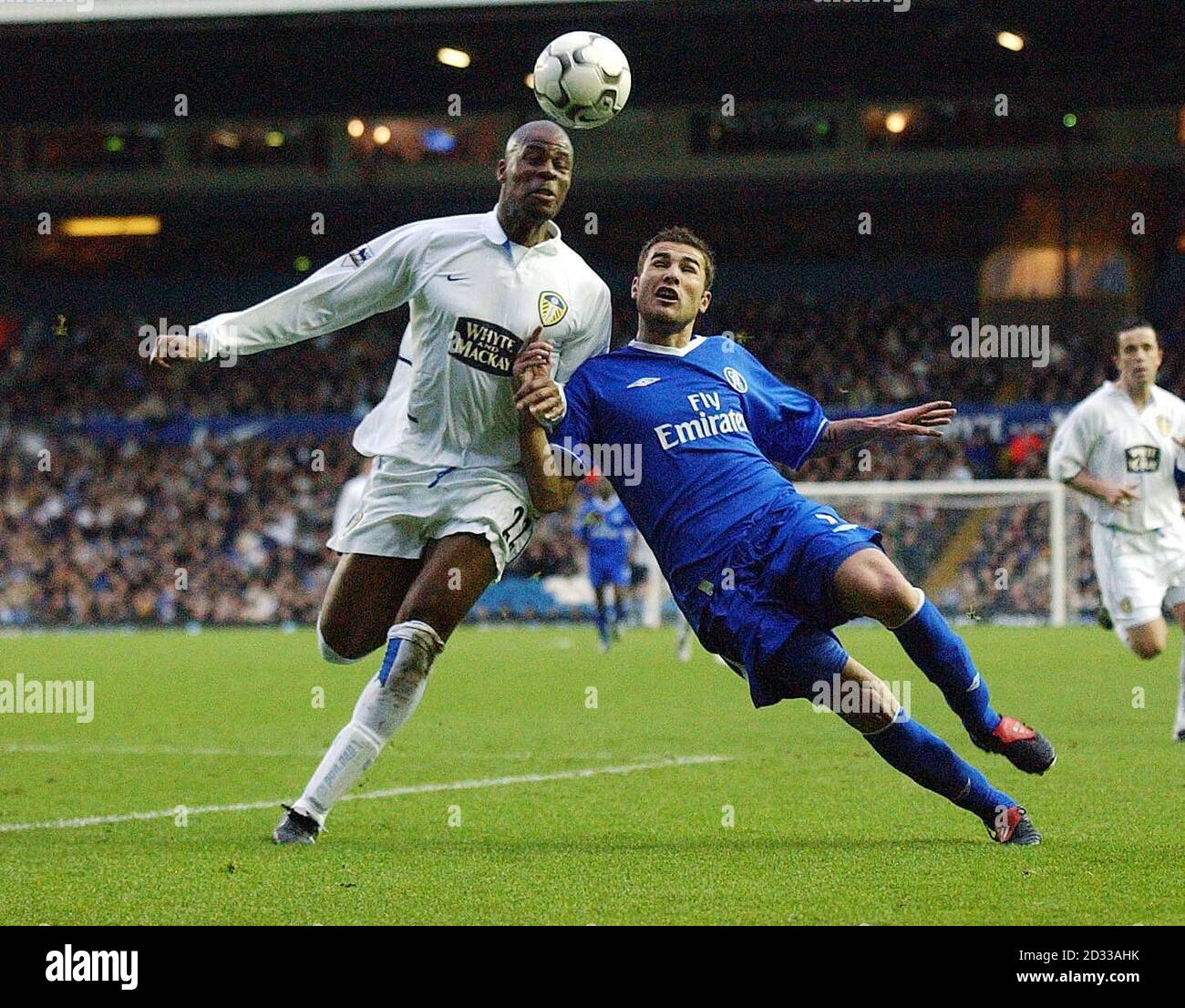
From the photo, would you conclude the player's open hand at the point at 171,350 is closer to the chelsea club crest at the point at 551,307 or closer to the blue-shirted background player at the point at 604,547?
the chelsea club crest at the point at 551,307

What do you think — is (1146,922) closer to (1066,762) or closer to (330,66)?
(1066,762)

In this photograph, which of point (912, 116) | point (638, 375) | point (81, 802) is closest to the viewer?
point (638, 375)

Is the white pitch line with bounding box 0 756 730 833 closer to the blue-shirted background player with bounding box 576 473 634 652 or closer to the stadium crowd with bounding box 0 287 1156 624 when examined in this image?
the blue-shirted background player with bounding box 576 473 634 652

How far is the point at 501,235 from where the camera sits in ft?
22.9

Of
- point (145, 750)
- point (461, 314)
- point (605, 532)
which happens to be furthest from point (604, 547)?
point (461, 314)

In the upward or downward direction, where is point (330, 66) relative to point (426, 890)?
upward

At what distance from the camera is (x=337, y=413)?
105ft

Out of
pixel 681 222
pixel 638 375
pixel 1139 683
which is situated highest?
pixel 681 222

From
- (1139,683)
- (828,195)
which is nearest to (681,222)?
(828,195)

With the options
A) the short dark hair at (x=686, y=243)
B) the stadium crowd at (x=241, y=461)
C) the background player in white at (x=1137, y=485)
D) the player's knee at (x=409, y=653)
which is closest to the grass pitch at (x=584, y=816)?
the player's knee at (x=409, y=653)

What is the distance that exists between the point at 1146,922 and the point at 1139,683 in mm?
Answer: 10454

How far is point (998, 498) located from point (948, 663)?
1969cm

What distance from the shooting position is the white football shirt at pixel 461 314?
22.5ft

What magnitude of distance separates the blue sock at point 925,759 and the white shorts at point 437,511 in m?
1.59
